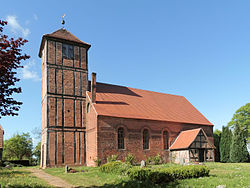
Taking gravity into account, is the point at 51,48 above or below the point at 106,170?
above

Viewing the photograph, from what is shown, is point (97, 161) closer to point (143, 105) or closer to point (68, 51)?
point (143, 105)

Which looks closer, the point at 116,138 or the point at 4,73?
the point at 4,73

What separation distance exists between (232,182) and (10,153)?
172ft

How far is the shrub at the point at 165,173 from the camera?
1336cm

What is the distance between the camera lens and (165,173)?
535 inches

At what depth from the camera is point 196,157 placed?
26203mm

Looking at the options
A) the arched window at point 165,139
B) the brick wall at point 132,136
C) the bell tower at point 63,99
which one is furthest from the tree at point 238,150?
the bell tower at point 63,99

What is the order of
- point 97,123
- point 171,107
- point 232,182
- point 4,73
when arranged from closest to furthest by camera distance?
1. point 4,73
2. point 232,182
3. point 97,123
4. point 171,107

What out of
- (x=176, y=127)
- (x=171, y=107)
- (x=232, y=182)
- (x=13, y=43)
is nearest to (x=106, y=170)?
(x=232, y=182)

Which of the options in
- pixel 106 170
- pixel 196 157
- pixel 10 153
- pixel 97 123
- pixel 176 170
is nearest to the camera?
pixel 176 170

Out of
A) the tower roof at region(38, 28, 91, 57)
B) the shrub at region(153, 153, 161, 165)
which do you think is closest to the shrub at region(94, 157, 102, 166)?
the shrub at region(153, 153, 161, 165)

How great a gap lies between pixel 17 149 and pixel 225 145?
1722 inches

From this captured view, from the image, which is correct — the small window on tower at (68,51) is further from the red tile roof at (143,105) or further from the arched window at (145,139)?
the arched window at (145,139)

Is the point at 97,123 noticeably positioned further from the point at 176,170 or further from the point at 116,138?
the point at 176,170
